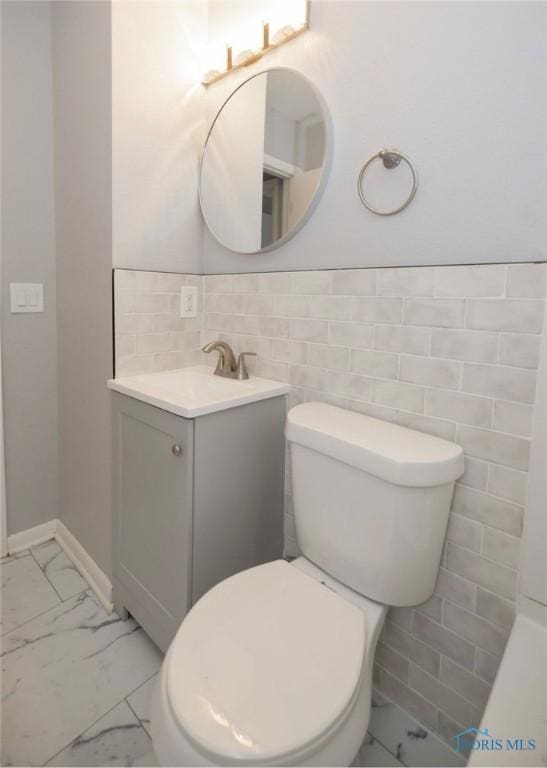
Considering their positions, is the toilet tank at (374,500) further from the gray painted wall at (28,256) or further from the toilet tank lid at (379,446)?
the gray painted wall at (28,256)

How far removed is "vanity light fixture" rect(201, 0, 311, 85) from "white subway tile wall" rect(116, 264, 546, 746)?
70cm

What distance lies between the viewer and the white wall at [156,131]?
→ 1292 mm

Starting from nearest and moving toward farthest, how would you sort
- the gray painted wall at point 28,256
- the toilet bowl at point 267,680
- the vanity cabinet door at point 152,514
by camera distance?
the toilet bowl at point 267,680 → the vanity cabinet door at point 152,514 → the gray painted wall at point 28,256

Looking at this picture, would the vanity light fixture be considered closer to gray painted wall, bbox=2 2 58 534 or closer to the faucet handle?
gray painted wall, bbox=2 2 58 534

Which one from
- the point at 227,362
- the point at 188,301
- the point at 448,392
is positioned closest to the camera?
the point at 448,392

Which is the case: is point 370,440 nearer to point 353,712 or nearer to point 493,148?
point 353,712

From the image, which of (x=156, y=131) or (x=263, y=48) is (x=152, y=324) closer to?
(x=156, y=131)

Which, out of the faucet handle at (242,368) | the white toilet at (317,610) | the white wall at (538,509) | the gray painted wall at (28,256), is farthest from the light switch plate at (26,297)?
the white wall at (538,509)

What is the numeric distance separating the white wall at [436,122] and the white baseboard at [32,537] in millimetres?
1635

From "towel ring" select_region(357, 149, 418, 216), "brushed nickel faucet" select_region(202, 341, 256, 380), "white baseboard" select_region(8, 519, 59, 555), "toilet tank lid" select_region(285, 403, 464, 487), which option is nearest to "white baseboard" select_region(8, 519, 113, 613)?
"white baseboard" select_region(8, 519, 59, 555)

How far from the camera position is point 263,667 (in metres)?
0.75

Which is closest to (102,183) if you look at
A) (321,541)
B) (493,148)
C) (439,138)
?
(439,138)

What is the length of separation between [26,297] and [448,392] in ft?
5.25

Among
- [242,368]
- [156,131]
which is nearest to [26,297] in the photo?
[156,131]
